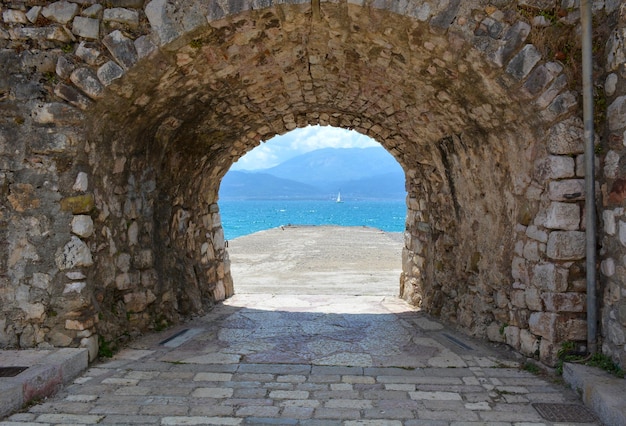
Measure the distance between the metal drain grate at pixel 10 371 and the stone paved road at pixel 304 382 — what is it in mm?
342

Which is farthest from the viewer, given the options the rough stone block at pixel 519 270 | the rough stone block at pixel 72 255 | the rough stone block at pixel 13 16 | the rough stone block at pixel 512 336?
the rough stone block at pixel 512 336

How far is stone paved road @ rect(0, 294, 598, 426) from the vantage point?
11.7 ft

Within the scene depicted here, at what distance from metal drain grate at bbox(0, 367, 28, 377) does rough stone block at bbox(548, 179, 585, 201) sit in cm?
436

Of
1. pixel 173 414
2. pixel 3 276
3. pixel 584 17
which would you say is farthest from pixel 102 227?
pixel 584 17

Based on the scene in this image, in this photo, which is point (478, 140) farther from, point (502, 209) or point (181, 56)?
point (181, 56)

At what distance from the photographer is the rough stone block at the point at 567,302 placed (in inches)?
164

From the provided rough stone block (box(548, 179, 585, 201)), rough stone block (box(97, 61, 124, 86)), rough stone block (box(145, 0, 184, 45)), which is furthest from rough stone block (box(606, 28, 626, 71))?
rough stone block (box(97, 61, 124, 86))

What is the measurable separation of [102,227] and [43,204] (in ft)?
1.88

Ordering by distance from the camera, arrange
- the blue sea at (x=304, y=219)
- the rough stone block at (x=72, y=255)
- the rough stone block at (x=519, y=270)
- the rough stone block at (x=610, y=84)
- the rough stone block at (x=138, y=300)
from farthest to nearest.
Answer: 1. the blue sea at (x=304, y=219)
2. the rough stone block at (x=138, y=300)
3. the rough stone block at (x=519, y=270)
4. the rough stone block at (x=72, y=255)
5. the rough stone block at (x=610, y=84)

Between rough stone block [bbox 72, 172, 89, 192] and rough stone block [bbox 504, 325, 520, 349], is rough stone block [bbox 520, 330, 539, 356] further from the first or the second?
rough stone block [bbox 72, 172, 89, 192]

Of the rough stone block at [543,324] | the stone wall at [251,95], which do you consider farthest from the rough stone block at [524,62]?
the rough stone block at [543,324]

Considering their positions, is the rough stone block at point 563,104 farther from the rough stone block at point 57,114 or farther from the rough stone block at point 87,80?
the rough stone block at point 57,114

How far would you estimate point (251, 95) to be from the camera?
19.1ft

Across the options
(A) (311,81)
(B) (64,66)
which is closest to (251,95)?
(A) (311,81)
